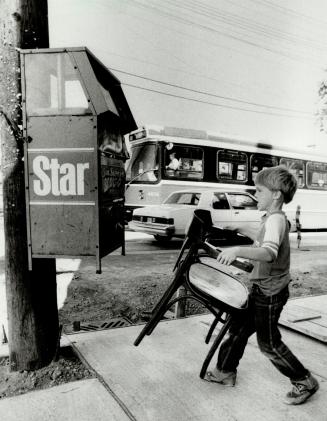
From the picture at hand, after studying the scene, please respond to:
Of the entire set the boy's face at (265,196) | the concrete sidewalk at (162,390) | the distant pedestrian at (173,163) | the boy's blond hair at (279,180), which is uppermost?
the distant pedestrian at (173,163)

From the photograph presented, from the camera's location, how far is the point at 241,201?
1143cm

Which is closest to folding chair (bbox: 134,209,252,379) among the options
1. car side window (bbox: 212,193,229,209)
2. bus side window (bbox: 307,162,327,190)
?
car side window (bbox: 212,193,229,209)

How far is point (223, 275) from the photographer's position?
2.70m

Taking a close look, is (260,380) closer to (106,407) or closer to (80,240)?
(106,407)

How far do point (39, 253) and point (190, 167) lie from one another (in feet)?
34.7

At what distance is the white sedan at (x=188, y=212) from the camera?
1030cm

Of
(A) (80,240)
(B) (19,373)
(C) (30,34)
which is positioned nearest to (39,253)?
(A) (80,240)

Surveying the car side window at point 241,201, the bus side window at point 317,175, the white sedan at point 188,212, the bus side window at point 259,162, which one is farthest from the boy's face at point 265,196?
the bus side window at point 317,175

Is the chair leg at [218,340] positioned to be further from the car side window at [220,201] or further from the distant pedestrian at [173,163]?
the distant pedestrian at [173,163]

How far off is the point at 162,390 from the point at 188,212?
26.0 feet

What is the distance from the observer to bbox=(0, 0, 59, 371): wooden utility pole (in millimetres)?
2762

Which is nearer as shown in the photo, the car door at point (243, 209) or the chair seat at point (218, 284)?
the chair seat at point (218, 284)

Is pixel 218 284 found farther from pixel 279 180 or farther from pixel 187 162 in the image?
pixel 187 162

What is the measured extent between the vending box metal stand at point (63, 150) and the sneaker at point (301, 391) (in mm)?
1553
